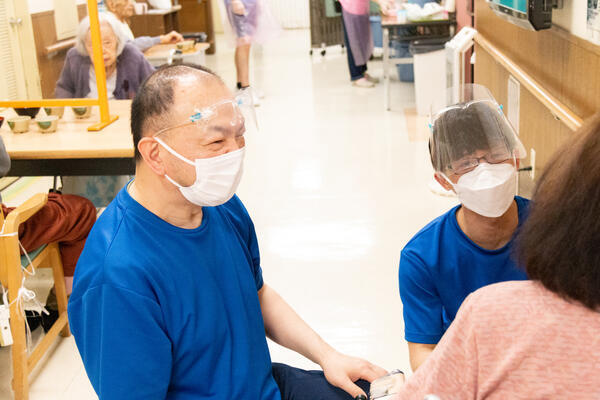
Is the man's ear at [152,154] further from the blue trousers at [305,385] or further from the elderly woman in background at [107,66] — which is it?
the elderly woman in background at [107,66]

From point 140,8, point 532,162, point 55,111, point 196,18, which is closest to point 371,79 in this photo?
point 140,8

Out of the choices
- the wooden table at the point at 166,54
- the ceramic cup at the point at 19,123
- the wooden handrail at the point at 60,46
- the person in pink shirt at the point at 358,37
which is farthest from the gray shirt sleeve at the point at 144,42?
the person in pink shirt at the point at 358,37

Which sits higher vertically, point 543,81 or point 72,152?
point 543,81

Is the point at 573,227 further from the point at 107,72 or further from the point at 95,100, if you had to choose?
the point at 107,72

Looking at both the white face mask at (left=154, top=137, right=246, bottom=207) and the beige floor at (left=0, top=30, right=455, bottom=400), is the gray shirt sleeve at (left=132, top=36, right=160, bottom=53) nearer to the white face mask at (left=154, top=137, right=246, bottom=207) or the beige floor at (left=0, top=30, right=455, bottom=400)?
the beige floor at (left=0, top=30, right=455, bottom=400)

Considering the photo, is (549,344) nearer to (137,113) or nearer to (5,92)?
(137,113)

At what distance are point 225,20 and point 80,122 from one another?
12.3ft

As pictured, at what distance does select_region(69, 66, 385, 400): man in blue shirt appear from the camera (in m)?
1.33

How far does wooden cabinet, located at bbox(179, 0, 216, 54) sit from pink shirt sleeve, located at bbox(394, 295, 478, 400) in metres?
10.2

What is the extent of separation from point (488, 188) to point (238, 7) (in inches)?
218

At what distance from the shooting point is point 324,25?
9188 mm

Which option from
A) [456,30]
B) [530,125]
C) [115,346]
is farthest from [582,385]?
[456,30]

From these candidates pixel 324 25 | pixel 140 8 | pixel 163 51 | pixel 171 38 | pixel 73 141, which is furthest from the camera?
pixel 324 25

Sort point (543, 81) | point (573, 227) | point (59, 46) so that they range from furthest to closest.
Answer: point (59, 46)
point (543, 81)
point (573, 227)
